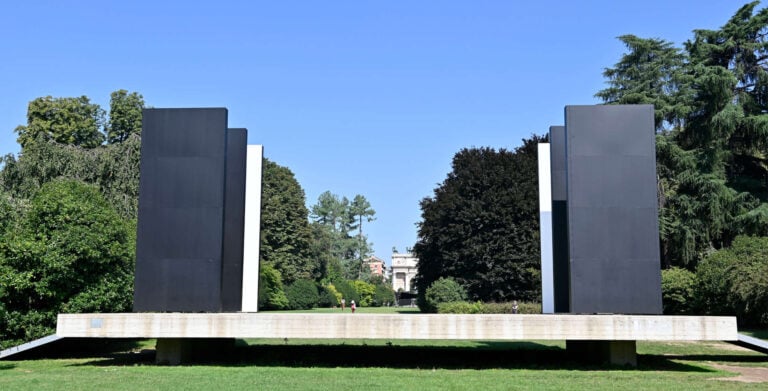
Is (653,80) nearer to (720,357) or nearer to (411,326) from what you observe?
(720,357)

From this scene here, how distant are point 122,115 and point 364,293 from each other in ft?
136

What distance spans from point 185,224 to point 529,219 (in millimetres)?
25558

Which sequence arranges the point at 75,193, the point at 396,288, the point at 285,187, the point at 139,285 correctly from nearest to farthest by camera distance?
1. the point at 139,285
2. the point at 75,193
3. the point at 285,187
4. the point at 396,288

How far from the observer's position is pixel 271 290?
160ft

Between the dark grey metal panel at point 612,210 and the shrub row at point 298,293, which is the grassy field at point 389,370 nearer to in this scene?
the dark grey metal panel at point 612,210

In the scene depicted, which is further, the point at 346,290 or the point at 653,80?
the point at 346,290

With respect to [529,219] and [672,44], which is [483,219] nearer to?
[529,219]

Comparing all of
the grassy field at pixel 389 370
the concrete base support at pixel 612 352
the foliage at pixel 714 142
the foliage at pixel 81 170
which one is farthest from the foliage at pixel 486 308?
the concrete base support at pixel 612 352

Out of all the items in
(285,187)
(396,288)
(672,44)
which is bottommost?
(396,288)

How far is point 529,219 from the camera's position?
36.8 meters

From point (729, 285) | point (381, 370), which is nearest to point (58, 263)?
point (381, 370)

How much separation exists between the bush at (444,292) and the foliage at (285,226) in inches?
741

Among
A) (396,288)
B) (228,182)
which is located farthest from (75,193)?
(396,288)

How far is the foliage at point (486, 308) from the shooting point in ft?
107
